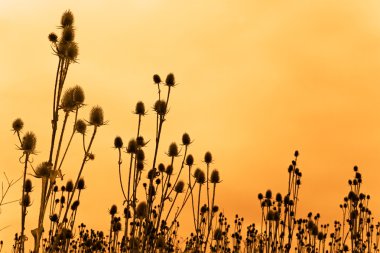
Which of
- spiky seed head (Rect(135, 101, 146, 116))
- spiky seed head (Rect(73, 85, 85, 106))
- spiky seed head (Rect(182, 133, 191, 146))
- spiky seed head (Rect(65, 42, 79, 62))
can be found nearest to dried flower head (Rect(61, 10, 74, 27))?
spiky seed head (Rect(65, 42, 79, 62))

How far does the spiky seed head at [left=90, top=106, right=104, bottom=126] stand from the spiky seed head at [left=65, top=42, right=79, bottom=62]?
73cm

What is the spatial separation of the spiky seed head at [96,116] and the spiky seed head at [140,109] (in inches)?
85.4

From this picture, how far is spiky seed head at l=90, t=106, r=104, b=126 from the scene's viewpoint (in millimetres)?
5594

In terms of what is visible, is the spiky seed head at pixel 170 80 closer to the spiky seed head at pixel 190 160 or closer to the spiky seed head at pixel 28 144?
the spiky seed head at pixel 190 160

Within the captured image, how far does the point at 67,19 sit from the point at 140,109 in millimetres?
2950

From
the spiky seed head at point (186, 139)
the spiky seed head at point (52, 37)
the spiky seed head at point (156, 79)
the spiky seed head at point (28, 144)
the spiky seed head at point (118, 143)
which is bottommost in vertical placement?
the spiky seed head at point (28, 144)

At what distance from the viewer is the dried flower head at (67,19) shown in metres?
5.30

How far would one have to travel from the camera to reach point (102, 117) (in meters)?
5.80

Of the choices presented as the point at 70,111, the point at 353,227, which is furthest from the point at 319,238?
the point at 70,111

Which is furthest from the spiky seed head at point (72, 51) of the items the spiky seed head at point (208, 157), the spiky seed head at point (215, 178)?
the spiky seed head at point (215, 178)

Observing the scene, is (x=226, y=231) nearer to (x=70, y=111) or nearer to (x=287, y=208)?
(x=287, y=208)

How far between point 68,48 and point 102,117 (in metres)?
1.31

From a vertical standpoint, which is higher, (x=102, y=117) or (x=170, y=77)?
(x=170, y=77)

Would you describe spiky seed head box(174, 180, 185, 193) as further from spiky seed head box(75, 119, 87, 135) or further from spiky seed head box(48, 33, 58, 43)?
spiky seed head box(48, 33, 58, 43)
